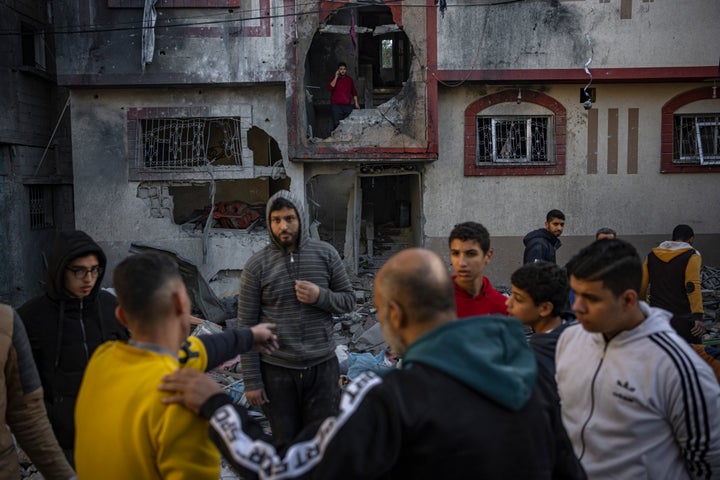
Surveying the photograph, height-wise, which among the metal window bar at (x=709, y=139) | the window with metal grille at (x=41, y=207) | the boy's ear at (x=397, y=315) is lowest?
the boy's ear at (x=397, y=315)

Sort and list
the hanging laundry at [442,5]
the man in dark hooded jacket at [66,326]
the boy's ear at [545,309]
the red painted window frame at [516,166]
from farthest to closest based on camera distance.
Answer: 1. the red painted window frame at [516,166]
2. the hanging laundry at [442,5]
3. the man in dark hooded jacket at [66,326]
4. the boy's ear at [545,309]

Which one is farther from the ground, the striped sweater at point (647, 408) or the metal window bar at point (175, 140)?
Answer: the metal window bar at point (175, 140)

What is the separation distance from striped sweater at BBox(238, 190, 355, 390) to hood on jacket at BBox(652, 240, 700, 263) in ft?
12.9

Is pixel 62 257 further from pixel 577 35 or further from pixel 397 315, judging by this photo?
pixel 577 35

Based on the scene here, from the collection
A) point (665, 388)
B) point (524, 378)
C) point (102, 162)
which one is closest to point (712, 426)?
point (665, 388)

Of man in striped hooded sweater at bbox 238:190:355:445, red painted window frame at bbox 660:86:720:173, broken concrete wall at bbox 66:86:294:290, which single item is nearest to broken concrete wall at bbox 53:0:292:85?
broken concrete wall at bbox 66:86:294:290

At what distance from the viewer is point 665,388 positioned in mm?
2082

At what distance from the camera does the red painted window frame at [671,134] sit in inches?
477

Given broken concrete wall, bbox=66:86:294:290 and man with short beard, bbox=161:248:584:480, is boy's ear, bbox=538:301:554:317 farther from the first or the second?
broken concrete wall, bbox=66:86:294:290

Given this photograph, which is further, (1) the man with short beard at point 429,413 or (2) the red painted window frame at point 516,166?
(2) the red painted window frame at point 516,166

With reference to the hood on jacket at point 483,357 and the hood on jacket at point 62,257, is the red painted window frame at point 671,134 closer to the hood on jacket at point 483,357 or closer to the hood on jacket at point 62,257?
the hood on jacket at point 62,257

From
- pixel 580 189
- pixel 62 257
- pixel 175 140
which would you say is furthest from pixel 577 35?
pixel 62 257

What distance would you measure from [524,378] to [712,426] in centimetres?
100

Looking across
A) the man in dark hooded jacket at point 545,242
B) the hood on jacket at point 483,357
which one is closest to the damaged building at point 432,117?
the man in dark hooded jacket at point 545,242
